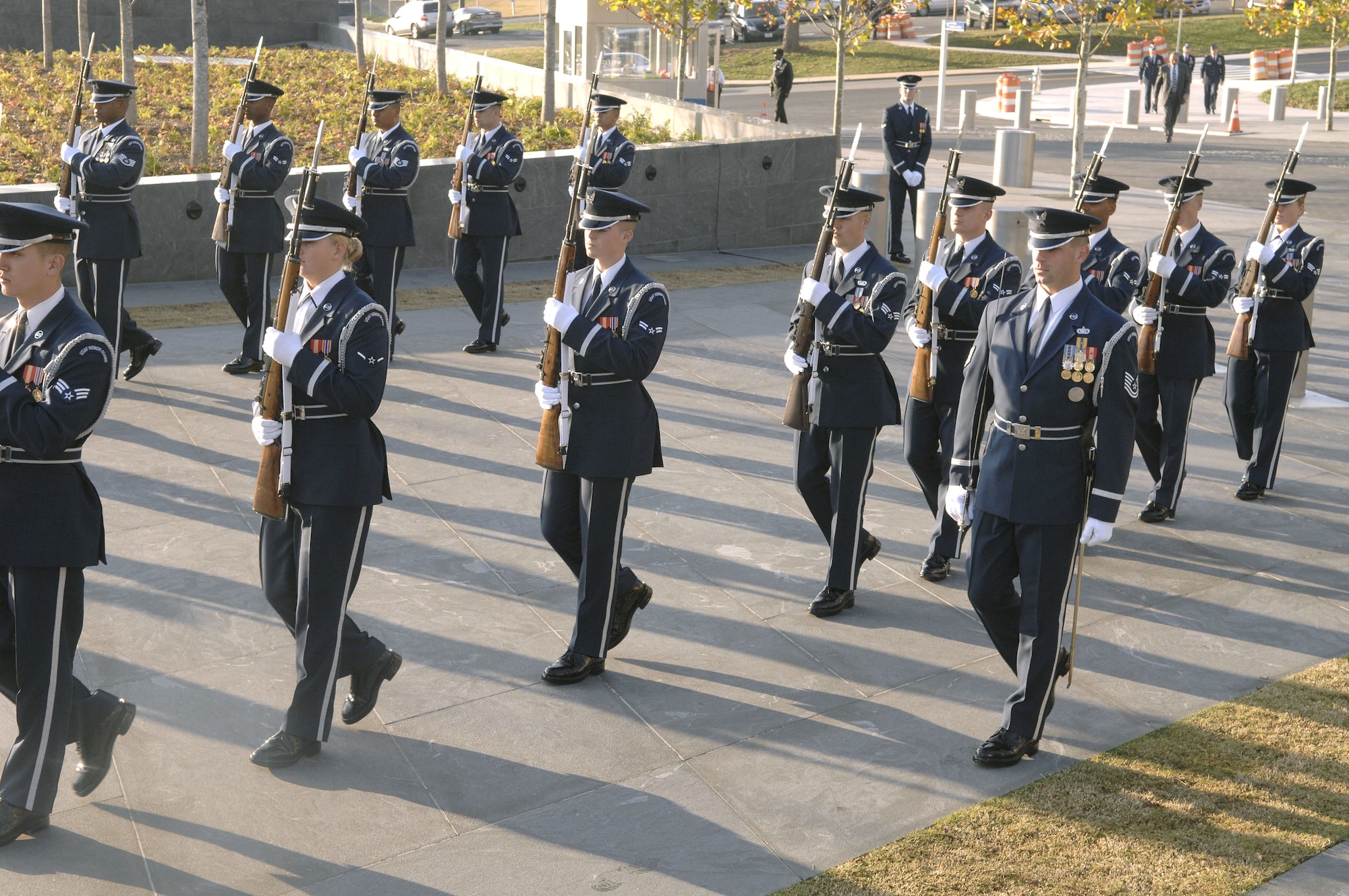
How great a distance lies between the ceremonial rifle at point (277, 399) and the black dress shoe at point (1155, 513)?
506cm

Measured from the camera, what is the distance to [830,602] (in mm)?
6883

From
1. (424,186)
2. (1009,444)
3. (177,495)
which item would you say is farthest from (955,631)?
(424,186)

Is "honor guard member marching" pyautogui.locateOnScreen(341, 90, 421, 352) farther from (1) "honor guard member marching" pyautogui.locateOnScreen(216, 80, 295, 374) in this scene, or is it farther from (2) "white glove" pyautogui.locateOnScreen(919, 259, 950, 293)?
(2) "white glove" pyautogui.locateOnScreen(919, 259, 950, 293)

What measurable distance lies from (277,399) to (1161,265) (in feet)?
16.8

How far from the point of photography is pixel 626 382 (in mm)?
6055

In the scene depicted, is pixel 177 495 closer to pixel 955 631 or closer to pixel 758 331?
pixel 955 631

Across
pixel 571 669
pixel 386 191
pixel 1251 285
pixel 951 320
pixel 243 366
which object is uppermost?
pixel 386 191

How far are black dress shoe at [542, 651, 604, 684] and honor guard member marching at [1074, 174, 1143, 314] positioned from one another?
3413 millimetres

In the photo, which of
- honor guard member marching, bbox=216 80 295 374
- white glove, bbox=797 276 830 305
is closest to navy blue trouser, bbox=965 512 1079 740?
white glove, bbox=797 276 830 305

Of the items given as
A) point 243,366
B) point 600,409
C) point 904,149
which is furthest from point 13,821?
point 904,149

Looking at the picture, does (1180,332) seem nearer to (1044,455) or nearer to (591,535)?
(1044,455)

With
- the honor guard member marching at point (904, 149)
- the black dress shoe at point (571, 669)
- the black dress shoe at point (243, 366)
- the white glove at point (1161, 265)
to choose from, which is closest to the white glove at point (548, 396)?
the black dress shoe at point (571, 669)

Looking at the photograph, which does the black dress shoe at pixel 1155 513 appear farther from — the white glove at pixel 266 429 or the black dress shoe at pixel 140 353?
the black dress shoe at pixel 140 353

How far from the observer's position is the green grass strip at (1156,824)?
4.73m
